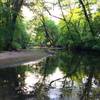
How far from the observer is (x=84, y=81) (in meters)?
20.5

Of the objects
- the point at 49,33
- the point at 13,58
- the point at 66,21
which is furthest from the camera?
the point at 49,33

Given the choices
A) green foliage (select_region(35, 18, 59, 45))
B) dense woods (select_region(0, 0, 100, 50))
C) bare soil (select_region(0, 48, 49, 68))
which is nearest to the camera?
bare soil (select_region(0, 48, 49, 68))

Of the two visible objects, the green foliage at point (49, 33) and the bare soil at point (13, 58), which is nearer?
the bare soil at point (13, 58)

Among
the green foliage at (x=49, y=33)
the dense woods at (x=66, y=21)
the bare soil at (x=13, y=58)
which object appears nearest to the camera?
the bare soil at (x=13, y=58)

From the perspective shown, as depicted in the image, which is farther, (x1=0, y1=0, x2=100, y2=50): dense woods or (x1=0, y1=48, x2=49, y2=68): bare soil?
(x1=0, y1=0, x2=100, y2=50): dense woods

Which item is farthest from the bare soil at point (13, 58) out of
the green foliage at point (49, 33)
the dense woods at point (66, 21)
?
the green foliage at point (49, 33)

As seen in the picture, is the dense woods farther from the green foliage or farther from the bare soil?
the green foliage

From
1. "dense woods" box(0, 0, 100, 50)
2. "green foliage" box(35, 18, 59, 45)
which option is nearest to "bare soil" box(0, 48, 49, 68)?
"dense woods" box(0, 0, 100, 50)

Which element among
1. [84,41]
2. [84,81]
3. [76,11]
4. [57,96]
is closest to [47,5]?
[76,11]

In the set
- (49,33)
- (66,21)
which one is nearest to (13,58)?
(66,21)

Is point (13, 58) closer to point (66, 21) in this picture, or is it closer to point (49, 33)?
point (66, 21)

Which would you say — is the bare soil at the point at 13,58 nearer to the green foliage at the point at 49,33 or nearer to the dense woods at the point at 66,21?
the dense woods at the point at 66,21

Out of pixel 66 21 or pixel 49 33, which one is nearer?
pixel 66 21

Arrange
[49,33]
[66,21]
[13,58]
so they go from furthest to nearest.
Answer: [49,33] → [66,21] → [13,58]
